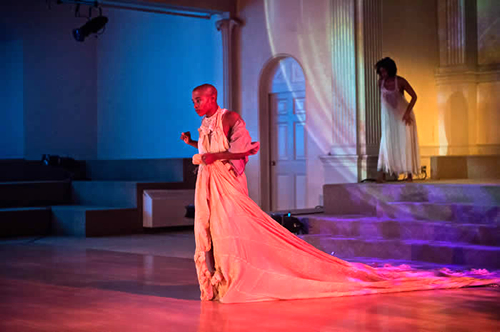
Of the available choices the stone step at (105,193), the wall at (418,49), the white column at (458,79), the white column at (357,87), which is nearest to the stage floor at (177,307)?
the white column at (357,87)

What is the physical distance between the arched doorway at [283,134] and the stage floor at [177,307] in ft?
14.2

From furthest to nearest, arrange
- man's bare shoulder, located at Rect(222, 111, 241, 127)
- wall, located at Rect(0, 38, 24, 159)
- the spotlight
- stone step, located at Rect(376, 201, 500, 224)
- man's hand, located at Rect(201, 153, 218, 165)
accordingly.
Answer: wall, located at Rect(0, 38, 24, 159)
the spotlight
stone step, located at Rect(376, 201, 500, 224)
man's bare shoulder, located at Rect(222, 111, 241, 127)
man's hand, located at Rect(201, 153, 218, 165)

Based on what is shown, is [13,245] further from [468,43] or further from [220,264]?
[468,43]

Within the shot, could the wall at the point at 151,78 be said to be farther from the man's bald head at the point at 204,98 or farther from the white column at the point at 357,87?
the man's bald head at the point at 204,98

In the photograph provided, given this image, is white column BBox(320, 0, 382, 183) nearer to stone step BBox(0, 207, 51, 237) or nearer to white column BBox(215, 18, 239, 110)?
white column BBox(215, 18, 239, 110)

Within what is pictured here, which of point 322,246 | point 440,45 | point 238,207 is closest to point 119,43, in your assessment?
point 440,45

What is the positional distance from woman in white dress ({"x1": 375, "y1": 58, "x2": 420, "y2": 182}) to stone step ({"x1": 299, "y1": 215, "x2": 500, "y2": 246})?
1.28 meters

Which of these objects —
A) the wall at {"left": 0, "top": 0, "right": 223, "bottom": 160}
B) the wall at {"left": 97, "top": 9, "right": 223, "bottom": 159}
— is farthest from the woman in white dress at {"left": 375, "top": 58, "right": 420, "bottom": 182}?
the wall at {"left": 0, "top": 0, "right": 223, "bottom": 160}

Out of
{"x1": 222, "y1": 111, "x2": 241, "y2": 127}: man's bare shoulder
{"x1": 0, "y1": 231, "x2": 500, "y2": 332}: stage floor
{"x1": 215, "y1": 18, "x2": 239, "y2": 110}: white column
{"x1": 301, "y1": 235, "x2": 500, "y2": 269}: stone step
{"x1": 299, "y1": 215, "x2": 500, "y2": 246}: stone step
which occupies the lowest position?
{"x1": 0, "y1": 231, "x2": 500, "y2": 332}: stage floor

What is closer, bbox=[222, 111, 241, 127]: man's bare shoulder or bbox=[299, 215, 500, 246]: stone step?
bbox=[222, 111, 241, 127]: man's bare shoulder

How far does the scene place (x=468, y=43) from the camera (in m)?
9.91

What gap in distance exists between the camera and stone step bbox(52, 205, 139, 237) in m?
9.76

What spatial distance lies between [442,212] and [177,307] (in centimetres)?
355

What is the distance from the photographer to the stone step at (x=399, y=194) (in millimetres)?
6906
